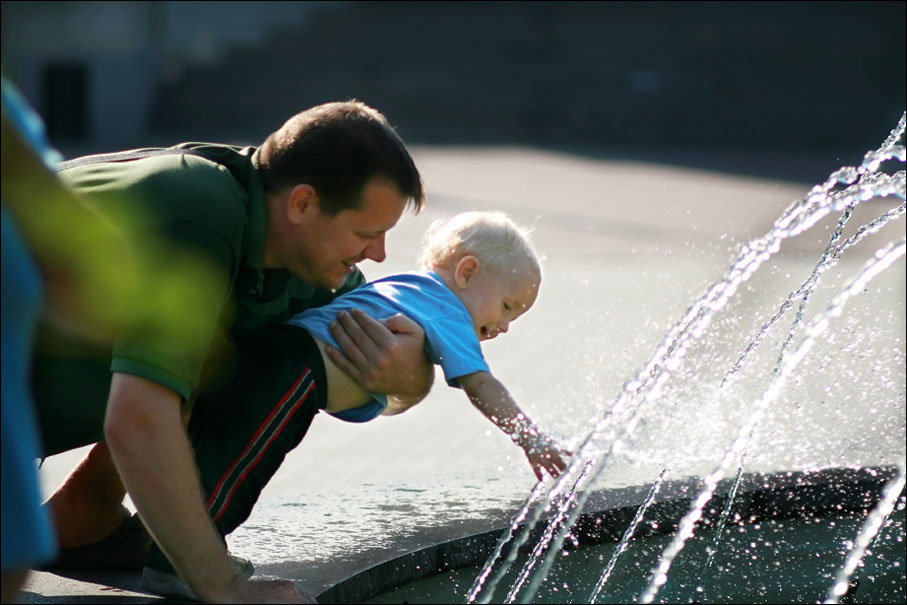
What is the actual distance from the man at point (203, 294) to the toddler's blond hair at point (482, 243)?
289mm

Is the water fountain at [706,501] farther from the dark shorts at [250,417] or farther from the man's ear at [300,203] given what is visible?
the man's ear at [300,203]

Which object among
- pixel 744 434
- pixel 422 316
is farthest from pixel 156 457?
pixel 744 434

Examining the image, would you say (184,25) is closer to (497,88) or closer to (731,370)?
(497,88)

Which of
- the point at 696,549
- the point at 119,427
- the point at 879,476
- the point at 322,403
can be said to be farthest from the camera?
the point at 879,476

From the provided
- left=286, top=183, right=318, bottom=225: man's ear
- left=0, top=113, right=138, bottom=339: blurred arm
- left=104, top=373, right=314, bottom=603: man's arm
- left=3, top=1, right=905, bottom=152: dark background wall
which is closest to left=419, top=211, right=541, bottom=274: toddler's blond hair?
left=286, top=183, right=318, bottom=225: man's ear

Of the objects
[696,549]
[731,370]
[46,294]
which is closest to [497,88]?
[731,370]

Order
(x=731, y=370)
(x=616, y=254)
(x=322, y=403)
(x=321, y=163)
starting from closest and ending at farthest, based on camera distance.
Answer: (x=321, y=163) < (x=322, y=403) < (x=731, y=370) < (x=616, y=254)

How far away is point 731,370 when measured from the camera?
4.49 meters

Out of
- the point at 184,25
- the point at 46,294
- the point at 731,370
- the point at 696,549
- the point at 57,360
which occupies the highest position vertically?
the point at 184,25

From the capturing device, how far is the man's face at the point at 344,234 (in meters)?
2.50

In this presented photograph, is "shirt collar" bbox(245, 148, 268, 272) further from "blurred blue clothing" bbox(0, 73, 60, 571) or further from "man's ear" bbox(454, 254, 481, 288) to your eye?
"blurred blue clothing" bbox(0, 73, 60, 571)

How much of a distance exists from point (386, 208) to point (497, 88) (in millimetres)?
15794

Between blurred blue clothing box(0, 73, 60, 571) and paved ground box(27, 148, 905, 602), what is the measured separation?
1.00 m

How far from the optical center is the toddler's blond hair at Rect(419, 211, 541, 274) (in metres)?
2.98
